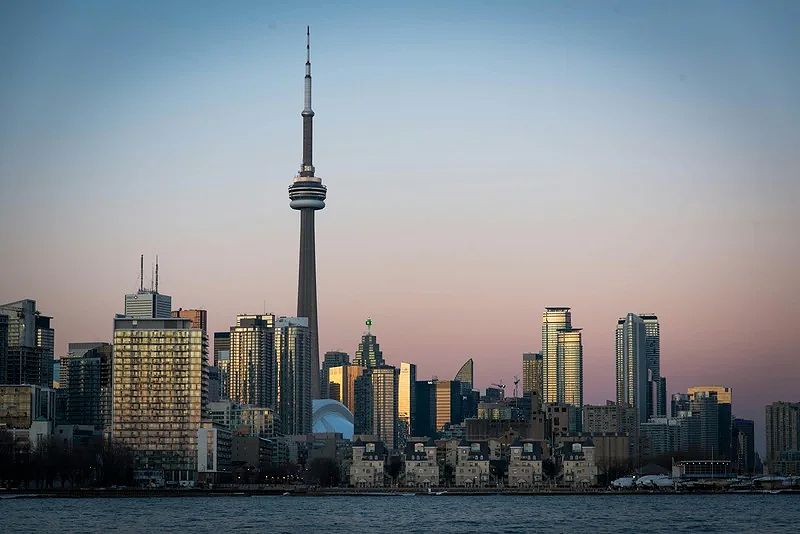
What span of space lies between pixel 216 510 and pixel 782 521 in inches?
2482

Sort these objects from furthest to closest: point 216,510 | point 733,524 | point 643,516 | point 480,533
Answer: point 216,510 < point 643,516 < point 733,524 < point 480,533

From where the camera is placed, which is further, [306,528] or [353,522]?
[353,522]

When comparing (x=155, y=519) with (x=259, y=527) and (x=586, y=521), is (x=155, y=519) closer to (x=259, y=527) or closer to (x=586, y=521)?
A: (x=259, y=527)

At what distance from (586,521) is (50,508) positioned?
63.0m

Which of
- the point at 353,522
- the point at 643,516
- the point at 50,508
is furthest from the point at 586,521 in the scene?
the point at 50,508

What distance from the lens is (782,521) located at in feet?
550

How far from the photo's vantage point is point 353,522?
166125 mm

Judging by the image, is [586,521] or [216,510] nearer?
[586,521]

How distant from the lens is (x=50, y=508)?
19225cm

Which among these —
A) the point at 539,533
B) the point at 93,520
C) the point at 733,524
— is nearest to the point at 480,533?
the point at 539,533

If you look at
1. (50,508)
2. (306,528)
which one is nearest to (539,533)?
(306,528)

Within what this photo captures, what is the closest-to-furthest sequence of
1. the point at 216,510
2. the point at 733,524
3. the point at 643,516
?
the point at 733,524 → the point at 643,516 → the point at 216,510

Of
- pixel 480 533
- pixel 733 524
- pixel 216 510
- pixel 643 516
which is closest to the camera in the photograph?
pixel 480 533

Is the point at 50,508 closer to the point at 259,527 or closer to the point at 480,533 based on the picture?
the point at 259,527
